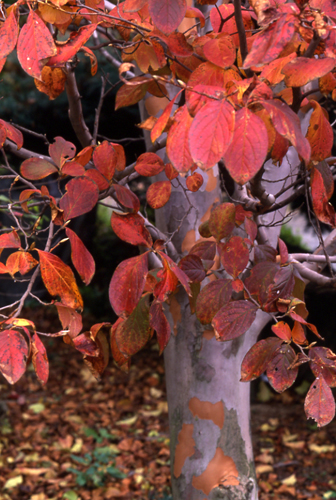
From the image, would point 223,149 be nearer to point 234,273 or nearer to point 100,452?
point 234,273

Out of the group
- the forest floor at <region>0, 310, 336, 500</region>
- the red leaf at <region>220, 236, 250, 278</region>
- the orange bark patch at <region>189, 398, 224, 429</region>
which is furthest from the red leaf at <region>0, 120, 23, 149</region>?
the forest floor at <region>0, 310, 336, 500</region>

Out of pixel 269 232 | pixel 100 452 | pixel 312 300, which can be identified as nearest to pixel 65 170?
pixel 269 232

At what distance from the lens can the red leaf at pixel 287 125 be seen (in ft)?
1.77

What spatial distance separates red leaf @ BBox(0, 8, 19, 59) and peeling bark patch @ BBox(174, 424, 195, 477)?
126 centimetres

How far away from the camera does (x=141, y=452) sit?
A: 296 cm

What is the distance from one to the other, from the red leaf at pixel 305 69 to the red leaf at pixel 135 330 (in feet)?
1.60

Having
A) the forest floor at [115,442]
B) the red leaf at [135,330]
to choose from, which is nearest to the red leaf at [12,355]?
the red leaf at [135,330]

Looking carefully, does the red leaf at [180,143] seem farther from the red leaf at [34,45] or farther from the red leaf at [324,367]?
the red leaf at [324,367]

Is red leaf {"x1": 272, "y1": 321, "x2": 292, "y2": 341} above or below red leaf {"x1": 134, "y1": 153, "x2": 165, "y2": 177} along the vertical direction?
below

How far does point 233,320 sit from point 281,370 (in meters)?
0.12

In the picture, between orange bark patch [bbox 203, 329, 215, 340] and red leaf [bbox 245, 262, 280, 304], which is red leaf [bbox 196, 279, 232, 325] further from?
orange bark patch [bbox 203, 329, 215, 340]

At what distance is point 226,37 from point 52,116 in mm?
2988

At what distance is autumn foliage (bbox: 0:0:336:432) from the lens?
549mm

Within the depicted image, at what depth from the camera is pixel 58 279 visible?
0.77 m
